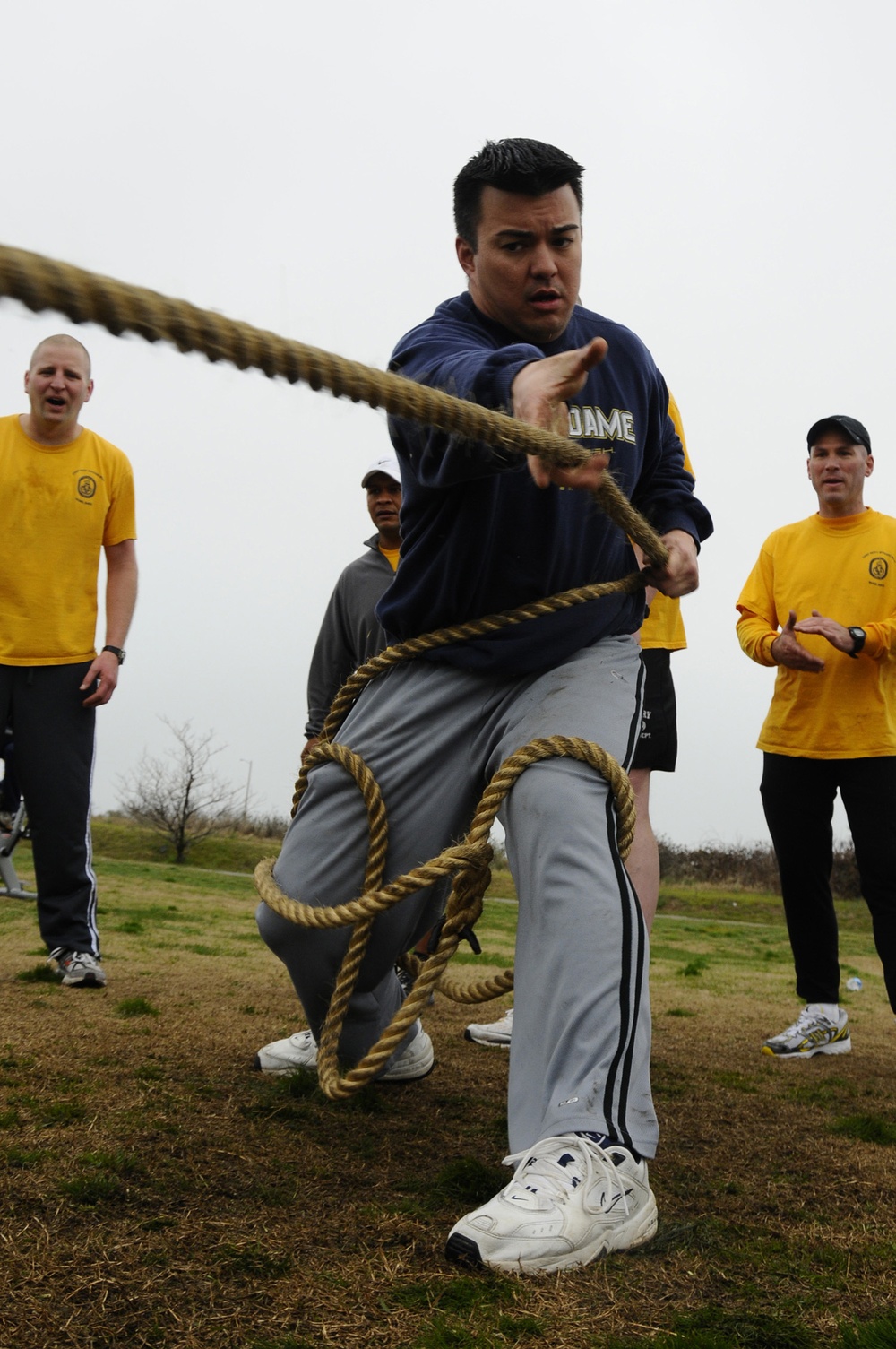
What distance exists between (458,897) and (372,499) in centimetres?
258

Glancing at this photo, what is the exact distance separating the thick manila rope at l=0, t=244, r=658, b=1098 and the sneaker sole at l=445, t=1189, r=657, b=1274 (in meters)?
0.49

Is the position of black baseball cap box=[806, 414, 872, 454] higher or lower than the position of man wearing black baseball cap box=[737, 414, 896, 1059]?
higher

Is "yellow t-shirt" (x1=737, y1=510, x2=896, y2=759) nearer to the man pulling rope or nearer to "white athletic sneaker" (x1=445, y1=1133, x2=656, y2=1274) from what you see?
the man pulling rope

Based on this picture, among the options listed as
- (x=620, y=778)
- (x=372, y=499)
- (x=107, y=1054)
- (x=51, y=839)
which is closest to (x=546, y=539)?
(x=620, y=778)

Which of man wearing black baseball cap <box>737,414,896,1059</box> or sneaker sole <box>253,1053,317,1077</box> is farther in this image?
man wearing black baseball cap <box>737,414,896,1059</box>

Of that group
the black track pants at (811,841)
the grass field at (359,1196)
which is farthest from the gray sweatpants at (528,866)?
the black track pants at (811,841)

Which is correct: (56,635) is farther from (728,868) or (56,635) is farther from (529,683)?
(728,868)

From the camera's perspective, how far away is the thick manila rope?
1.29 meters

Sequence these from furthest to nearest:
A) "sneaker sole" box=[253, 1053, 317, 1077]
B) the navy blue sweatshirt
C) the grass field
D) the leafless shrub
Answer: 1. the leafless shrub
2. "sneaker sole" box=[253, 1053, 317, 1077]
3. the navy blue sweatshirt
4. the grass field

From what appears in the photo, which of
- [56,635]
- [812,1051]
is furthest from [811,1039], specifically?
[56,635]

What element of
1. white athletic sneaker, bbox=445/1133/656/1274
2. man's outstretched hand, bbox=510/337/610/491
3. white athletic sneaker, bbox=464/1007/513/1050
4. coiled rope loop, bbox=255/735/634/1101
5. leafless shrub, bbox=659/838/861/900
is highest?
man's outstretched hand, bbox=510/337/610/491

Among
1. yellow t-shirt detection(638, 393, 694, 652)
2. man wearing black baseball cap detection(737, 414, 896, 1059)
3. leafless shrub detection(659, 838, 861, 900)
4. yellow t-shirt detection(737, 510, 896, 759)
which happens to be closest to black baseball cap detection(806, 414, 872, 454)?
man wearing black baseball cap detection(737, 414, 896, 1059)

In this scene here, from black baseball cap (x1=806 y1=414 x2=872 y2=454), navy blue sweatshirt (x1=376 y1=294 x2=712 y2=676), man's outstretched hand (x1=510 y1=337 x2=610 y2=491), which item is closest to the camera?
man's outstretched hand (x1=510 y1=337 x2=610 y2=491)

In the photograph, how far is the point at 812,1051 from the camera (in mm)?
4141
